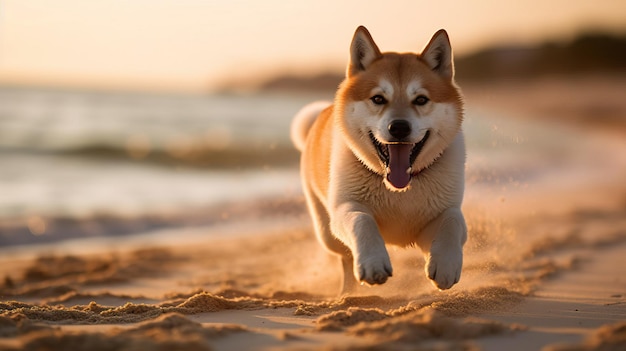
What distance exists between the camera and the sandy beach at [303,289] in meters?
3.04

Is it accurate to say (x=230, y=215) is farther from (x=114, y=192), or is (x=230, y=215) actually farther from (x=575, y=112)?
(x=575, y=112)

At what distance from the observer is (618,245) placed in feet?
19.8

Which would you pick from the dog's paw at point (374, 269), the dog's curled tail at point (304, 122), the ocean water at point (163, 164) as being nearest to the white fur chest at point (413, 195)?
the dog's paw at point (374, 269)

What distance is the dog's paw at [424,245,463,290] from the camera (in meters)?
3.47

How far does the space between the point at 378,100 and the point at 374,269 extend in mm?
1026

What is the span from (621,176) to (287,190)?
5.63 metres

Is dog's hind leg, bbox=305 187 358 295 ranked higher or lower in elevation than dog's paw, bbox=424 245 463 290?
higher

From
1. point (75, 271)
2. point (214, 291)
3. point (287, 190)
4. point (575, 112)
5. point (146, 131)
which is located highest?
point (575, 112)

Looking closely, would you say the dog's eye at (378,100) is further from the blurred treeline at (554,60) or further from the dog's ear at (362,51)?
the blurred treeline at (554,60)

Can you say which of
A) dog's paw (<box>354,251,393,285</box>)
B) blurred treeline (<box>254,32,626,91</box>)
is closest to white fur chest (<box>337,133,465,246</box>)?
dog's paw (<box>354,251,393,285</box>)

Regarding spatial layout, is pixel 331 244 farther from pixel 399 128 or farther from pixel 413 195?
pixel 399 128

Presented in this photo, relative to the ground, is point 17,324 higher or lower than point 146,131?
lower

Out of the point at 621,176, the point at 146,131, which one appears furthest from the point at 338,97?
the point at 146,131

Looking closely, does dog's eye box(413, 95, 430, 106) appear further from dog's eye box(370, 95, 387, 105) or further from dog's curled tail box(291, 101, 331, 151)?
dog's curled tail box(291, 101, 331, 151)
